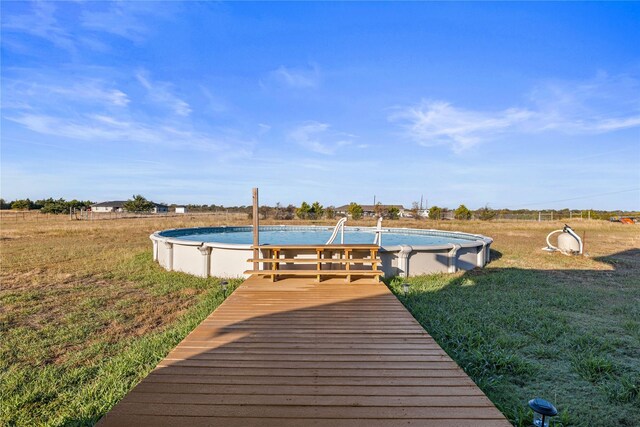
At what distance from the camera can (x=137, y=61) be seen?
1205 cm

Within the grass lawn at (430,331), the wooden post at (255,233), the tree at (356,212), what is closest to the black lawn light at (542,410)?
the grass lawn at (430,331)

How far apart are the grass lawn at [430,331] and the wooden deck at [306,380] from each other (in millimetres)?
629

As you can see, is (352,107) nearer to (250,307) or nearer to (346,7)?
(346,7)

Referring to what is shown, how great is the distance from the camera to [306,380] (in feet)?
7.42

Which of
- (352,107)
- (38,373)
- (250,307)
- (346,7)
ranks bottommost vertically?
(38,373)

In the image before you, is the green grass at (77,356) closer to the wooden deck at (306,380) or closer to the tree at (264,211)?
the wooden deck at (306,380)

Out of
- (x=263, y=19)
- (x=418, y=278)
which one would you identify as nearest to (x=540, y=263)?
(x=418, y=278)

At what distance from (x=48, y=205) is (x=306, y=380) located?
2251 inches

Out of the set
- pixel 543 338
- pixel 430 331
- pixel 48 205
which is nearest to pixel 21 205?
pixel 48 205

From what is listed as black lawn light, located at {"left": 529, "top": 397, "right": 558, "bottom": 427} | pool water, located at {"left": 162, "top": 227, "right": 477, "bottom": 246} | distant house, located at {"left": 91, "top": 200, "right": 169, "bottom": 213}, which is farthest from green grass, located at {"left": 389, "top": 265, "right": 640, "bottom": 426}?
distant house, located at {"left": 91, "top": 200, "right": 169, "bottom": 213}

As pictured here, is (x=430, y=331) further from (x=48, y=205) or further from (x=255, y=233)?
(x=48, y=205)

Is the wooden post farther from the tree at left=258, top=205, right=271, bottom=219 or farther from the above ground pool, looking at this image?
the tree at left=258, top=205, right=271, bottom=219

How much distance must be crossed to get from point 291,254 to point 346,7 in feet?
27.7

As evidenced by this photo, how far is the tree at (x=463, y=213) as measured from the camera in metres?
33.2
